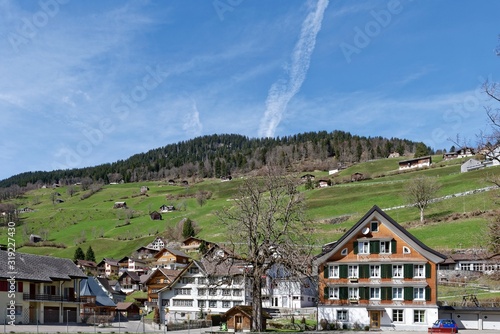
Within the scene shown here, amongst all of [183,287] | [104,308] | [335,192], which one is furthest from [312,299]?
[335,192]

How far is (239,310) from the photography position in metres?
55.3

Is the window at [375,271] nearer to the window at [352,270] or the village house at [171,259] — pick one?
the window at [352,270]

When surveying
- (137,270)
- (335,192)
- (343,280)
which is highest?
(335,192)

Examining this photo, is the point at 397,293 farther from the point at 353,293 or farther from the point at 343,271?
the point at 343,271

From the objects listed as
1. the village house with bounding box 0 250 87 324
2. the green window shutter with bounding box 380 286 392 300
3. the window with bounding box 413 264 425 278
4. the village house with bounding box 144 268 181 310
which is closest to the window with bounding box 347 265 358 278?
the green window shutter with bounding box 380 286 392 300

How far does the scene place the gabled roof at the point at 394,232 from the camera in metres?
55.5

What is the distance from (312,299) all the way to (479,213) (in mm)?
42559

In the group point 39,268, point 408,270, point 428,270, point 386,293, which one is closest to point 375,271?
point 386,293

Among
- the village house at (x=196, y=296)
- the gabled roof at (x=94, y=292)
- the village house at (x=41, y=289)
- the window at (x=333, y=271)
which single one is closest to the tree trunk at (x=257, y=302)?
the window at (x=333, y=271)

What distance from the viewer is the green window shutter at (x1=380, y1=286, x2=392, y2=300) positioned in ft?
185

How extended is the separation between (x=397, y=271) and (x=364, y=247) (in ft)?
14.0

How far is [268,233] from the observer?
47.8 m

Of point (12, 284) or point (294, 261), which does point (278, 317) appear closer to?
point (294, 261)

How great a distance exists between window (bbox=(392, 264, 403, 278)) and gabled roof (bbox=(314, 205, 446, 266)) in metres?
2.62
